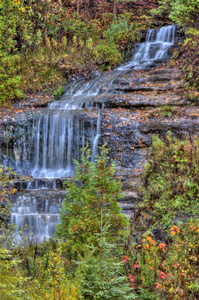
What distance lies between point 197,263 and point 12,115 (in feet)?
30.7

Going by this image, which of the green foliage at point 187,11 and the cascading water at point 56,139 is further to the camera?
the green foliage at point 187,11

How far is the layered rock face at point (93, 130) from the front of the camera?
7699mm

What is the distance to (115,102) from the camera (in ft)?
34.5

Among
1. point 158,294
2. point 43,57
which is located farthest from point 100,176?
point 43,57

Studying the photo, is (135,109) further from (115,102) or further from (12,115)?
(12,115)

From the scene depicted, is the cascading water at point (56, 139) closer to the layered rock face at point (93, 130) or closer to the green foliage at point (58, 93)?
the layered rock face at point (93, 130)

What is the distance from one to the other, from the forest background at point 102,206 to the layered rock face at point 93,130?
0.93 metres

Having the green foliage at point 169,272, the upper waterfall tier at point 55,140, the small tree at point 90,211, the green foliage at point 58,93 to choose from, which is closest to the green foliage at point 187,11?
→ the upper waterfall tier at point 55,140

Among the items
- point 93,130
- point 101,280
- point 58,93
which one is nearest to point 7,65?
point 58,93

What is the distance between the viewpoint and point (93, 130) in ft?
31.6

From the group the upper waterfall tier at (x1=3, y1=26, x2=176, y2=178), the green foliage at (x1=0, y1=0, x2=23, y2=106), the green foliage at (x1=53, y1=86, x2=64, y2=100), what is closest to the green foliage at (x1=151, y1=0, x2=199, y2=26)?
the upper waterfall tier at (x1=3, y1=26, x2=176, y2=178)

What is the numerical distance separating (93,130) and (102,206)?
611 cm

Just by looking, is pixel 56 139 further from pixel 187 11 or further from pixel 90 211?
pixel 187 11

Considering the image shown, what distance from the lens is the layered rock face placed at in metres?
7.70
